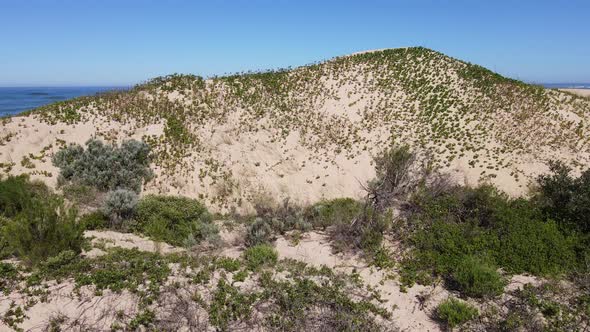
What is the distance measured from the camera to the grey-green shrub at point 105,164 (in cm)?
1625

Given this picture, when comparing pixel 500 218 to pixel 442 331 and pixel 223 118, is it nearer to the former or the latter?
pixel 442 331

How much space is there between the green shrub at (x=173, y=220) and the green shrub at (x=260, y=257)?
7.92 ft

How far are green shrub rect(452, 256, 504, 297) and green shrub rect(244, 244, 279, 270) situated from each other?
4.81 meters

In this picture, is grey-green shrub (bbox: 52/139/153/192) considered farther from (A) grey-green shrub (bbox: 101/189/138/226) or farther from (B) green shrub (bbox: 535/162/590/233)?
(B) green shrub (bbox: 535/162/590/233)

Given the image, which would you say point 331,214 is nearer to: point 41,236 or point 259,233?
point 259,233

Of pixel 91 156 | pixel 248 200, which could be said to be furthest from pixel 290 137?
pixel 91 156

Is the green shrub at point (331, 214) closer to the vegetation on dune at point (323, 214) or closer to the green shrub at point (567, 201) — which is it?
the vegetation on dune at point (323, 214)

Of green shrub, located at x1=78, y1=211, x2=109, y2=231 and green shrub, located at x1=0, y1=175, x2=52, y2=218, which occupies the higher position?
green shrub, located at x1=0, y1=175, x2=52, y2=218

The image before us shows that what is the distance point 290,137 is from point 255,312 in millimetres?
15917

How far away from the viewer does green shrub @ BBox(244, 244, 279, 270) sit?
30.7ft

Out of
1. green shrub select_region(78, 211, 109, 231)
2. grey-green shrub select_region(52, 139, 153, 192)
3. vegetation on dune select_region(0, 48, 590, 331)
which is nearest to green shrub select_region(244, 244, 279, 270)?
vegetation on dune select_region(0, 48, 590, 331)

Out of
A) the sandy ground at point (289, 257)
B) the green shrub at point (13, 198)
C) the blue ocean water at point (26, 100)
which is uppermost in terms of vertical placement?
the blue ocean water at point (26, 100)

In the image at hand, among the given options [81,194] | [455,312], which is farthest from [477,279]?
[81,194]

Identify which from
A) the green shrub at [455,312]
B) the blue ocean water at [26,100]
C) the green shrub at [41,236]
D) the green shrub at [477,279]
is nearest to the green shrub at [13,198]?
the green shrub at [41,236]
